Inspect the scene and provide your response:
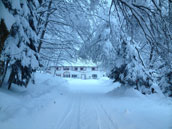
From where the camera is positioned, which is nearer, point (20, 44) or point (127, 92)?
point (20, 44)

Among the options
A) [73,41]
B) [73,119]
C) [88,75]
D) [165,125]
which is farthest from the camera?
[88,75]

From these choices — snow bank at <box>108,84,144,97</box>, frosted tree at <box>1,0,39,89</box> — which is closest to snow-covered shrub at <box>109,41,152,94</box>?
snow bank at <box>108,84,144,97</box>

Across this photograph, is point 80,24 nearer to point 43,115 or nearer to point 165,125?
point 43,115

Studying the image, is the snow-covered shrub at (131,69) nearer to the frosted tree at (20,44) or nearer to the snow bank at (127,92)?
the snow bank at (127,92)

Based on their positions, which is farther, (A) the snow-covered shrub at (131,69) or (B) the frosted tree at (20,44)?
(A) the snow-covered shrub at (131,69)

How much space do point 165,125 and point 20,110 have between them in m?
4.72

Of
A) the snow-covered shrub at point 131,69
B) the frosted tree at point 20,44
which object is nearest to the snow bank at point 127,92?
the snow-covered shrub at point 131,69

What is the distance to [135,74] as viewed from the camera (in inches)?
291

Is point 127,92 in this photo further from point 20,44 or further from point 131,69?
point 20,44

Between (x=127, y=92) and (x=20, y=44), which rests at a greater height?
(x=20, y=44)

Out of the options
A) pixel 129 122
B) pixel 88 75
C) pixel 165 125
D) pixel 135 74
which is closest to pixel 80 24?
pixel 135 74

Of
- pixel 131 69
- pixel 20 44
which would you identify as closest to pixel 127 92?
pixel 131 69

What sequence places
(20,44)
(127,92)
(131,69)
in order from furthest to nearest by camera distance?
(127,92), (131,69), (20,44)

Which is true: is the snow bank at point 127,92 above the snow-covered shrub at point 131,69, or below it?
below
